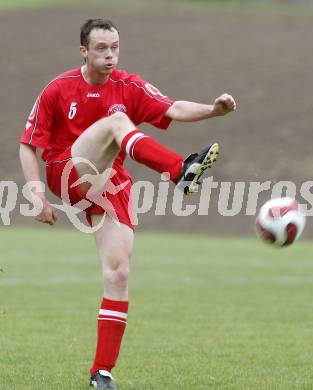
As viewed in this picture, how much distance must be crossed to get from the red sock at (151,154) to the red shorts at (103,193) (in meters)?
0.67

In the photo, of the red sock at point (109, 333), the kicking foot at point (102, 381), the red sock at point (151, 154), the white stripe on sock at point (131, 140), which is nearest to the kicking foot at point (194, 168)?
the red sock at point (151, 154)

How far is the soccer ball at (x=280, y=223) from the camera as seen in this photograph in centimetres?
651

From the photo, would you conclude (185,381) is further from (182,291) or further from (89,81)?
(182,291)

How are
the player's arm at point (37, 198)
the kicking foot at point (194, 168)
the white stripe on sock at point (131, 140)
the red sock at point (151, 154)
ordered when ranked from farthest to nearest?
1. the player's arm at point (37, 198)
2. the white stripe on sock at point (131, 140)
3. the red sock at point (151, 154)
4. the kicking foot at point (194, 168)

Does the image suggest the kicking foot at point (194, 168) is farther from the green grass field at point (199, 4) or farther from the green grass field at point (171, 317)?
the green grass field at point (199, 4)

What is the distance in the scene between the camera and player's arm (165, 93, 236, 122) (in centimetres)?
635

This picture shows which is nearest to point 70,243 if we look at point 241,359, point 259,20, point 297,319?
point 297,319

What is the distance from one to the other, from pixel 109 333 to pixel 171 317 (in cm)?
375

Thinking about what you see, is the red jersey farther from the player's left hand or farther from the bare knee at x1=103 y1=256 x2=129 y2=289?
the bare knee at x1=103 y1=256 x2=129 y2=289

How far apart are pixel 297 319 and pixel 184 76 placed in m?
22.6

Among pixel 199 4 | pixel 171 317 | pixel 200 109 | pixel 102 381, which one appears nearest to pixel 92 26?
pixel 200 109

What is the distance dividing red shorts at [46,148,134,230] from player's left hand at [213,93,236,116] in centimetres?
87

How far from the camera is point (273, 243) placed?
21.5 feet

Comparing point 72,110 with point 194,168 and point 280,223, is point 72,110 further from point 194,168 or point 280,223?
point 280,223
